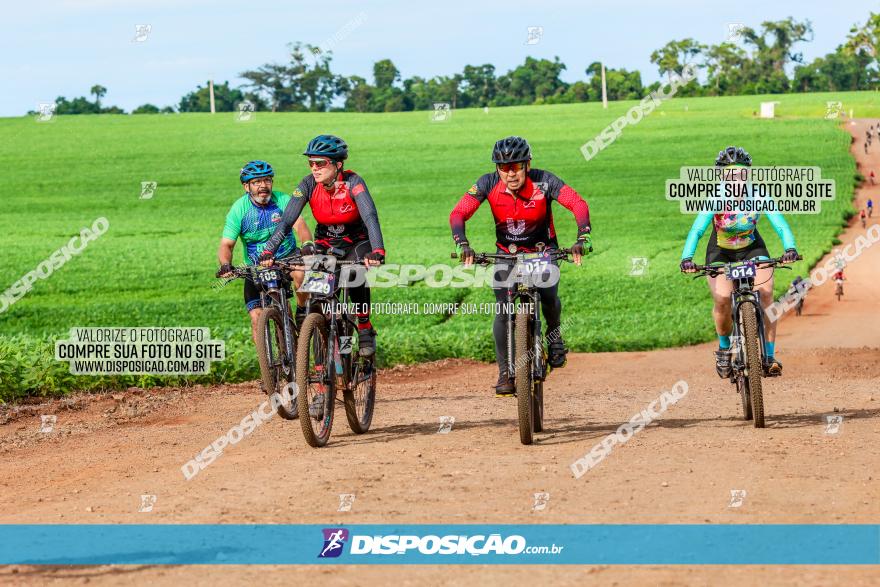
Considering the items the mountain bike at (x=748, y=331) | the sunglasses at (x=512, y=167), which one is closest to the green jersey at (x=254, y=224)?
the sunglasses at (x=512, y=167)

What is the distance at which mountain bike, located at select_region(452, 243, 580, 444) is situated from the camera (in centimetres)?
958

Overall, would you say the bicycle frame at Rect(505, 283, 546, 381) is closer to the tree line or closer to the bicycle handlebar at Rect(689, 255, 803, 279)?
the bicycle handlebar at Rect(689, 255, 803, 279)

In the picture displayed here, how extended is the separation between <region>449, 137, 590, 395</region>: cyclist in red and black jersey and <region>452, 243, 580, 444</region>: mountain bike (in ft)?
0.69

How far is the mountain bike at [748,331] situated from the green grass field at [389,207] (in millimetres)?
7186

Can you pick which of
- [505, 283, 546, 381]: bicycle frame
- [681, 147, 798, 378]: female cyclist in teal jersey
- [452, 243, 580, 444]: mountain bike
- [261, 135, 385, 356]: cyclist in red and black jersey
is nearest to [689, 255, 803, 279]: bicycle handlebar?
[681, 147, 798, 378]: female cyclist in teal jersey

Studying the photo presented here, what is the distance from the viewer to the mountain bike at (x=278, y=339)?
11.0 m

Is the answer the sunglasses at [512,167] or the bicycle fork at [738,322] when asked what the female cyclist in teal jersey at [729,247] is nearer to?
the bicycle fork at [738,322]

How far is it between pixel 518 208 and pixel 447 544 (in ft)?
13.9

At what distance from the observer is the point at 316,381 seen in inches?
382

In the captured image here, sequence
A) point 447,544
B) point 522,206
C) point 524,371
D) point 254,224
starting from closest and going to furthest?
point 447,544, point 524,371, point 522,206, point 254,224

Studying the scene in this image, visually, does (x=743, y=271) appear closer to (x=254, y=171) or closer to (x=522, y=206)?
(x=522, y=206)

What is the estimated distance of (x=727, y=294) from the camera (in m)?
11.1

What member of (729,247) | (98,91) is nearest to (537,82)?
(98,91)

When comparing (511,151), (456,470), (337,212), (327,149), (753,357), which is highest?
(327,149)
